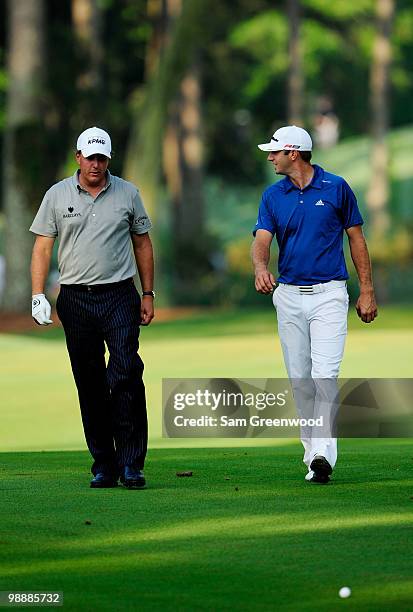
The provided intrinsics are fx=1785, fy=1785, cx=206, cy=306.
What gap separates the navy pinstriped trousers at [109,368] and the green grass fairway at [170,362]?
189 inches

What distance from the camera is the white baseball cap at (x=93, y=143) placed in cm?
1044

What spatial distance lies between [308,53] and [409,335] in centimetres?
3986

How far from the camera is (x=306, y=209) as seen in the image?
10938 mm

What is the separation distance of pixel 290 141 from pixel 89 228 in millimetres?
1403

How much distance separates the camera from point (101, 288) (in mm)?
10656

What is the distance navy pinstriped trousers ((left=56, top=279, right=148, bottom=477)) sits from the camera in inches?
420

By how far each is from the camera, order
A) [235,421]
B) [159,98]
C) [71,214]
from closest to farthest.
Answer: [71,214], [235,421], [159,98]

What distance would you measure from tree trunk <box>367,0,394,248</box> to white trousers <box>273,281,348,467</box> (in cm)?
4581

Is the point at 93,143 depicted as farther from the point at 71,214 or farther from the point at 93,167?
the point at 71,214

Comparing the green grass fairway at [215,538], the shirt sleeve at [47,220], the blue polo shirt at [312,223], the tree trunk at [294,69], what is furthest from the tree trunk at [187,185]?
the shirt sleeve at [47,220]

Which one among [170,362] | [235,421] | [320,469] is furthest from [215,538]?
[170,362]

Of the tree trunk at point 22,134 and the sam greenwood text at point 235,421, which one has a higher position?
the tree trunk at point 22,134

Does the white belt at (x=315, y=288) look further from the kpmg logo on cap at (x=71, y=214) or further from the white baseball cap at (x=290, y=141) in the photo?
the kpmg logo on cap at (x=71, y=214)

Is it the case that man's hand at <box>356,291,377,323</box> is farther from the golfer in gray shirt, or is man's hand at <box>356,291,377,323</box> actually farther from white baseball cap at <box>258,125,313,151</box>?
the golfer in gray shirt
